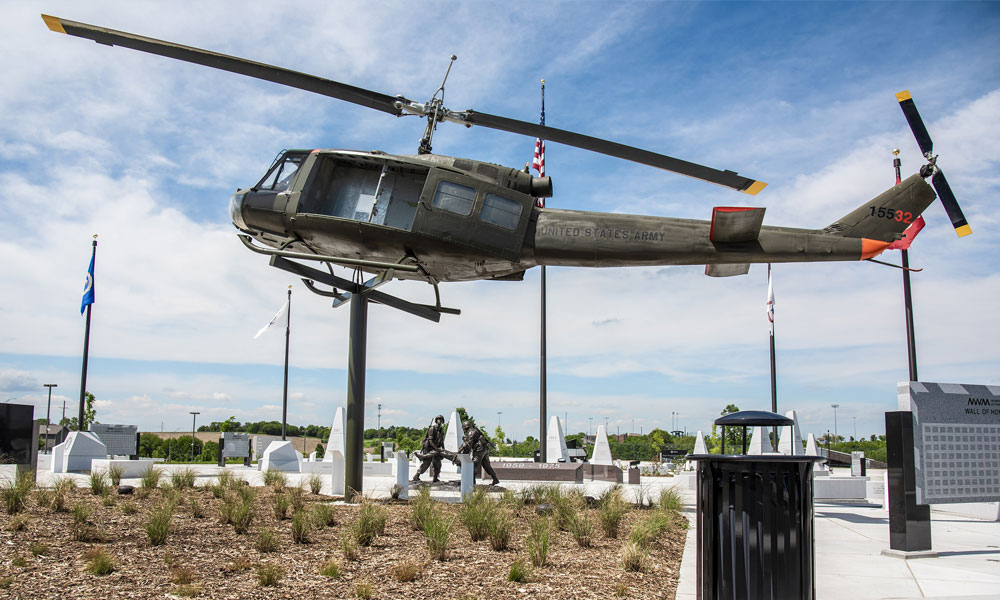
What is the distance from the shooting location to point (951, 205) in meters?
12.3

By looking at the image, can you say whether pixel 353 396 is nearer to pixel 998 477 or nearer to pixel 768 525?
pixel 768 525

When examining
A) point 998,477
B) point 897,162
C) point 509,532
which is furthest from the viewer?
point 897,162

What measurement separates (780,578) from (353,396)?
9.97 metres

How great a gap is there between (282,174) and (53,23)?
3874mm

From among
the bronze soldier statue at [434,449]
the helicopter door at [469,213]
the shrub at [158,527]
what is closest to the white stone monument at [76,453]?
the bronze soldier statue at [434,449]

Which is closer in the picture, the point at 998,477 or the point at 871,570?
the point at 871,570

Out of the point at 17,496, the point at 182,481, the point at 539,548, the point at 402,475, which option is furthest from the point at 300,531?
the point at 182,481

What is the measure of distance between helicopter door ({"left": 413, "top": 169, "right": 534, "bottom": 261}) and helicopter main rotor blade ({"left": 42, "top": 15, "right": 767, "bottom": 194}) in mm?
1222

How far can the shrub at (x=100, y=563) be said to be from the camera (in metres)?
6.43

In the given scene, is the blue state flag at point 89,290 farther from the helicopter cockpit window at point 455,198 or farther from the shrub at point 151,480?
the helicopter cockpit window at point 455,198

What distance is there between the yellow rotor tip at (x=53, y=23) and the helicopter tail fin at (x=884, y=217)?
12196 millimetres

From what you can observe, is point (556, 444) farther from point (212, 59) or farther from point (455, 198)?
point (212, 59)

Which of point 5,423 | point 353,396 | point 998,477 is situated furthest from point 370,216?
point 998,477

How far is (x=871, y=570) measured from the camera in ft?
26.4
